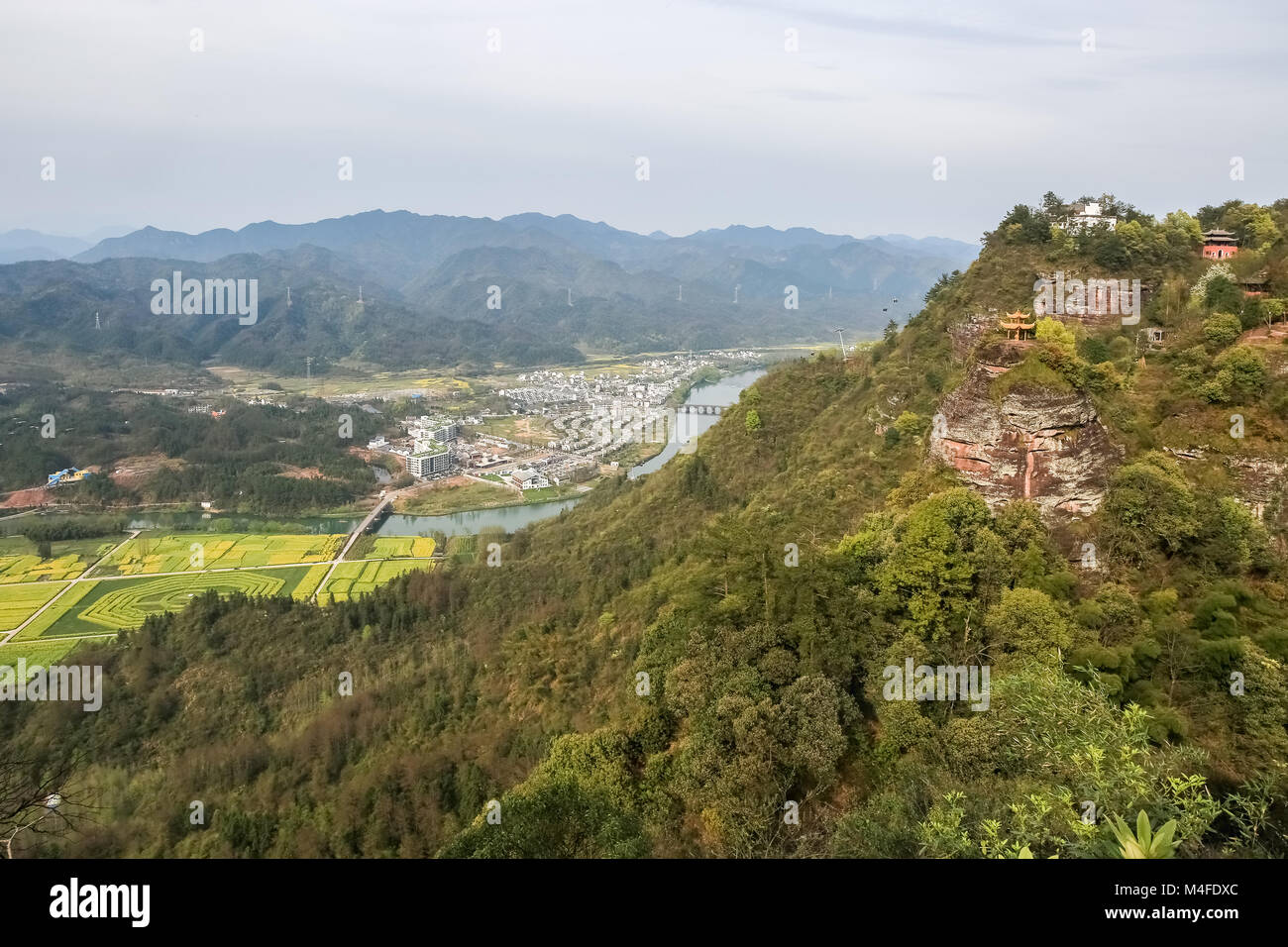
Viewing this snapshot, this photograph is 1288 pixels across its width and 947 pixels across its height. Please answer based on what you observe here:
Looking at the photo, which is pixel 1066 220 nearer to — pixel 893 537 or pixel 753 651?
pixel 893 537

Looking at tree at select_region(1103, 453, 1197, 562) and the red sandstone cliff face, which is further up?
the red sandstone cliff face

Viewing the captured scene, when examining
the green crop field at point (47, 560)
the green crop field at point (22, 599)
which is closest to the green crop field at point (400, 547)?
the green crop field at point (22, 599)

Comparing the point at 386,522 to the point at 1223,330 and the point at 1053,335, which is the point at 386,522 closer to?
the point at 1053,335

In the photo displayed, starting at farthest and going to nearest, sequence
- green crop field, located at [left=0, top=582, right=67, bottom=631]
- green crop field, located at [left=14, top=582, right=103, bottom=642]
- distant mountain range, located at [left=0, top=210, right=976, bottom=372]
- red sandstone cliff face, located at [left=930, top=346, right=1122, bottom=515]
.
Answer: distant mountain range, located at [left=0, top=210, right=976, bottom=372]
green crop field, located at [left=0, top=582, right=67, bottom=631]
green crop field, located at [left=14, top=582, right=103, bottom=642]
red sandstone cliff face, located at [left=930, top=346, right=1122, bottom=515]

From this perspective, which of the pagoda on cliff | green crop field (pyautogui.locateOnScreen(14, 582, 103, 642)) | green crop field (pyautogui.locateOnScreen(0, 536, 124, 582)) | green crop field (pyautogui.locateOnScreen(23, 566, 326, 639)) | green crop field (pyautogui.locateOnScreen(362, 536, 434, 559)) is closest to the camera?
the pagoda on cliff

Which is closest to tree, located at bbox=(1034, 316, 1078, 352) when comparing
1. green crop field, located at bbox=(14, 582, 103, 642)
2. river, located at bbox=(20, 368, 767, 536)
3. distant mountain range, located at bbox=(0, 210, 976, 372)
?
river, located at bbox=(20, 368, 767, 536)

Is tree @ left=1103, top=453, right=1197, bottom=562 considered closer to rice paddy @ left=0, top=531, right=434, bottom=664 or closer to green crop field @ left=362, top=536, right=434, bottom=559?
rice paddy @ left=0, top=531, right=434, bottom=664

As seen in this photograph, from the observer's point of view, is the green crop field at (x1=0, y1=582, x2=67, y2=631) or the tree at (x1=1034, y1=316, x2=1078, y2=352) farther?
the green crop field at (x1=0, y1=582, x2=67, y2=631)
